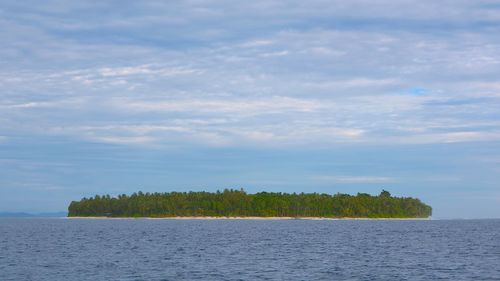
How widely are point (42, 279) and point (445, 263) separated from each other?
4530 centimetres

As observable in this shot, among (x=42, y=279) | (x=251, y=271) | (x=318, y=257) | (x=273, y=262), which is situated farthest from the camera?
(x=318, y=257)

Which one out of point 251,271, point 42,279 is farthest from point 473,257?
point 42,279

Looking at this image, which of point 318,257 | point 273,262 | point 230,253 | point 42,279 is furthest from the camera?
point 230,253

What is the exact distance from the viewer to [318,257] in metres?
90.0

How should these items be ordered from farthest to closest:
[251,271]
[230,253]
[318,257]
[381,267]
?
[230,253]
[318,257]
[381,267]
[251,271]

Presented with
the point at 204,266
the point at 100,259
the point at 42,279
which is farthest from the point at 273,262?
the point at 42,279

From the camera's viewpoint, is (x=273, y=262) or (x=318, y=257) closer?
(x=273, y=262)

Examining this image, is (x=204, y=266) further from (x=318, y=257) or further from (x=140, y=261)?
(x=318, y=257)

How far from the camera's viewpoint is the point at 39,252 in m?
97.9

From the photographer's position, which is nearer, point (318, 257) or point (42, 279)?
point (42, 279)

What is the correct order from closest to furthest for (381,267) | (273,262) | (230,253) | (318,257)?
(381,267)
(273,262)
(318,257)
(230,253)

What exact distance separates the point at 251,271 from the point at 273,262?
10.6 meters

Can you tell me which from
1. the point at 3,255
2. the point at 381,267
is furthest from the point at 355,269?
the point at 3,255

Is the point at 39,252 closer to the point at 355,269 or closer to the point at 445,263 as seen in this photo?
the point at 355,269
